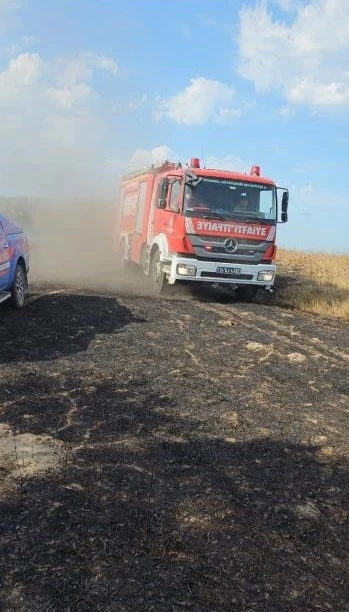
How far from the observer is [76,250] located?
890 inches

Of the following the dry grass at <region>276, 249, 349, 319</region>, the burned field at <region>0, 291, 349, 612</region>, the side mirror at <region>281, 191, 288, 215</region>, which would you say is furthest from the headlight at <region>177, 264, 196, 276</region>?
the burned field at <region>0, 291, 349, 612</region>

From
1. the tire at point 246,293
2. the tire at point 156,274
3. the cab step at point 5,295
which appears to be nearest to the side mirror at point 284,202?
the tire at point 246,293

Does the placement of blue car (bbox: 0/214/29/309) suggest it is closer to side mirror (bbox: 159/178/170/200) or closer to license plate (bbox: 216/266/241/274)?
side mirror (bbox: 159/178/170/200)

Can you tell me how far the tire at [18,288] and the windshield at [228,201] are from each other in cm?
364

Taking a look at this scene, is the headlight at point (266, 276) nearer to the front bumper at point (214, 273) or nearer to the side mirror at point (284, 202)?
the front bumper at point (214, 273)

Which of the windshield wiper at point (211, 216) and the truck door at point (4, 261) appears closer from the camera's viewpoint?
the truck door at point (4, 261)

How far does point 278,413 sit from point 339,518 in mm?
1798

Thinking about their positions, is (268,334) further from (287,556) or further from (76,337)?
(287,556)

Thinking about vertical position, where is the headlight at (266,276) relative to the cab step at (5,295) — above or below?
above

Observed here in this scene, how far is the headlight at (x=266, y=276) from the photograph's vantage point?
11727 mm

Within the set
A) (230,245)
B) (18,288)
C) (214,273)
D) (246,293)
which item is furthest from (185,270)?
(18,288)

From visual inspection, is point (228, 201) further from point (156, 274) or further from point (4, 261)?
point (4, 261)

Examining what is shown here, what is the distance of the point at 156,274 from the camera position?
501 inches

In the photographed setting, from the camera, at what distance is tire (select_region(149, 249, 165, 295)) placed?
1243cm
